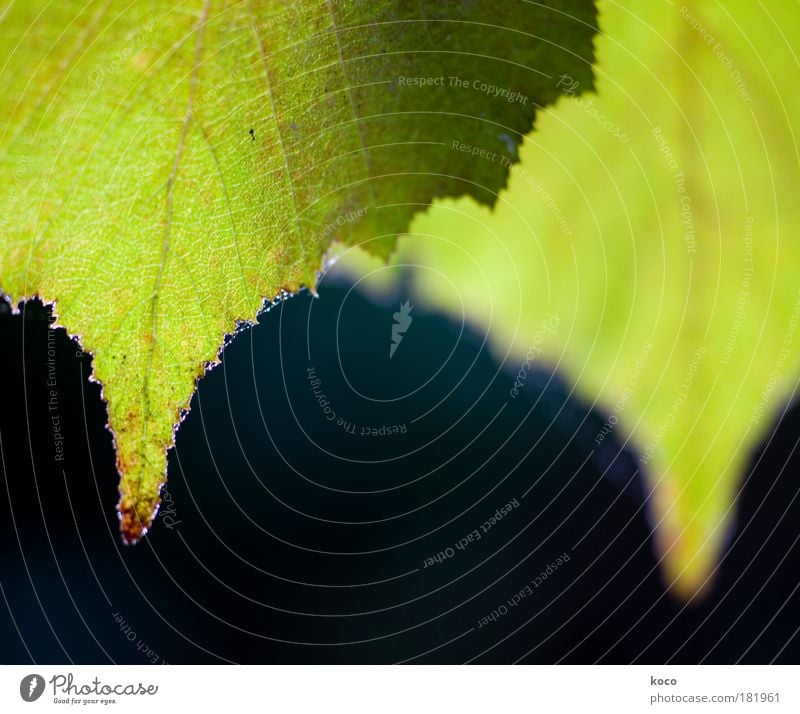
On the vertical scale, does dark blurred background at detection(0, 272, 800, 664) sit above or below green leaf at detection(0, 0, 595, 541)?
below

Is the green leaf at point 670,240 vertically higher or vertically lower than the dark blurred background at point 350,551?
higher

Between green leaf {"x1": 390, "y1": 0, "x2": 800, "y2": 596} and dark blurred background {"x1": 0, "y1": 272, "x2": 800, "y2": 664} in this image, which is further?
dark blurred background {"x1": 0, "y1": 272, "x2": 800, "y2": 664}

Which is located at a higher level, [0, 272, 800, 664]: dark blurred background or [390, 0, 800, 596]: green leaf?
[390, 0, 800, 596]: green leaf

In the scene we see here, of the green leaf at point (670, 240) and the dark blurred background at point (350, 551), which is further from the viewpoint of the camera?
the dark blurred background at point (350, 551)

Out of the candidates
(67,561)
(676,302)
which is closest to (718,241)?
(676,302)
